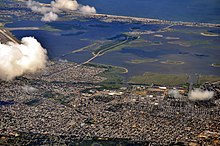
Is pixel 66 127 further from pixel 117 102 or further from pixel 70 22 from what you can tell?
pixel 70 22

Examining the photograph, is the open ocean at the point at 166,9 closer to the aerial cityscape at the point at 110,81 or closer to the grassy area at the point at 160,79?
the aerial cityscape at the point at 110,81

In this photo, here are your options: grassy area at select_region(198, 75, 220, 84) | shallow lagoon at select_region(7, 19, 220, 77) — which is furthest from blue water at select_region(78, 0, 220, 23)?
grassy area at select_region(198, 75, 220, 84)

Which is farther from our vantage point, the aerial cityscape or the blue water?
the blue water

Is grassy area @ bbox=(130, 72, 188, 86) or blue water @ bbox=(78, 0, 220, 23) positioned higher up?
blue water @ bbox=(78, 0, 220, 23)

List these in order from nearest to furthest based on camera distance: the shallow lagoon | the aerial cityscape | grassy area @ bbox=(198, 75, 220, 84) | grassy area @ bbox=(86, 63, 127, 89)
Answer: the aerial cityscape, grassy area @ bbox=(86, 63, 127, 89), grassy area @ bbox=(198, 75, 220, 84), the shallow lagoon

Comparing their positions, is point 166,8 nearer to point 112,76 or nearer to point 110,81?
point 112,76

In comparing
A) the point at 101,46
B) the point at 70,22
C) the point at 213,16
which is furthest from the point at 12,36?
the point at 213,16

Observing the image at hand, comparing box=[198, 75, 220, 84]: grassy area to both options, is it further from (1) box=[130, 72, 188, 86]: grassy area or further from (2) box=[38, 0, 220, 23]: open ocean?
(2) box=[38, 0, 220, 23]: open ocean
